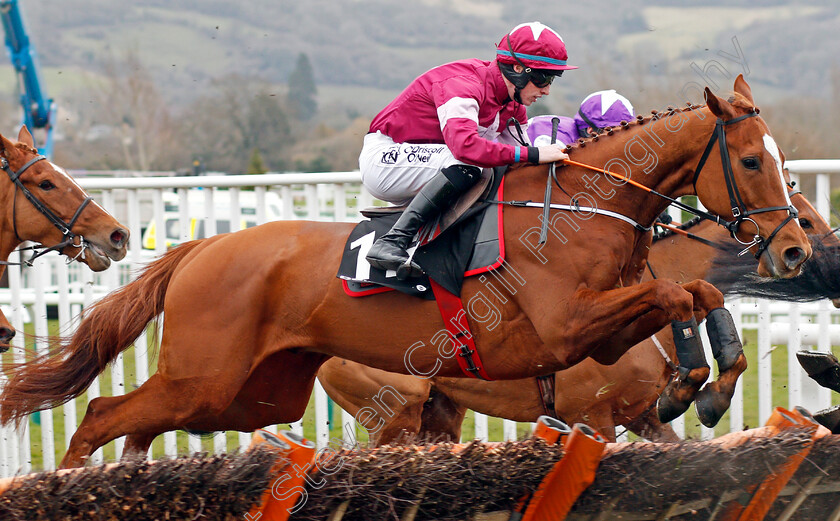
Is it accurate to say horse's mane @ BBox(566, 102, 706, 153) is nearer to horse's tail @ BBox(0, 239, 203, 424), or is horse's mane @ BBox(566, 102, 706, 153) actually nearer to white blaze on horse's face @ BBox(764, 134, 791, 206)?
white blaze on horse's face @ BBox(764, 134, 791, 206)

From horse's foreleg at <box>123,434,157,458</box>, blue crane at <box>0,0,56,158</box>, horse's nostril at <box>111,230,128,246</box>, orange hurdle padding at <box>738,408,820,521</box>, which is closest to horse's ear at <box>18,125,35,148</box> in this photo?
horse's nostril at <box>111,230,128,246</box>

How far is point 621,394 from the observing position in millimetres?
3959

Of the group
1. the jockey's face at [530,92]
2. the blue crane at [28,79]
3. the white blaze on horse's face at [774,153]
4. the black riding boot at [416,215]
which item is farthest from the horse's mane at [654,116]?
the blue crane at [28,79]

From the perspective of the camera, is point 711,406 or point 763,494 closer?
point 763,494

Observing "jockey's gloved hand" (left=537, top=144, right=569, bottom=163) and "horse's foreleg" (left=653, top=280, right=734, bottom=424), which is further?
"jockey's gloved hand" (left=537, top=144, right=569, bottom=163)

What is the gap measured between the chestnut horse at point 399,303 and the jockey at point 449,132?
211 millimetres

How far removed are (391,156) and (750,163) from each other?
1272 mm

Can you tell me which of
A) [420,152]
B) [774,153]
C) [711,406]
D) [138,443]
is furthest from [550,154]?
[138,443]

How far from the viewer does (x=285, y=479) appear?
2410mm

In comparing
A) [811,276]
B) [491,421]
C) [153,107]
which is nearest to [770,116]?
[491,421]

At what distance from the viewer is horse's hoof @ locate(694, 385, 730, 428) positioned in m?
2.92

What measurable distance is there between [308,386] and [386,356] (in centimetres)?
57

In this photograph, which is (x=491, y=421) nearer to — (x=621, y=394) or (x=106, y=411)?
(x=621, y=394)

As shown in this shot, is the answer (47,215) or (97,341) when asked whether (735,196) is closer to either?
(97,341)
